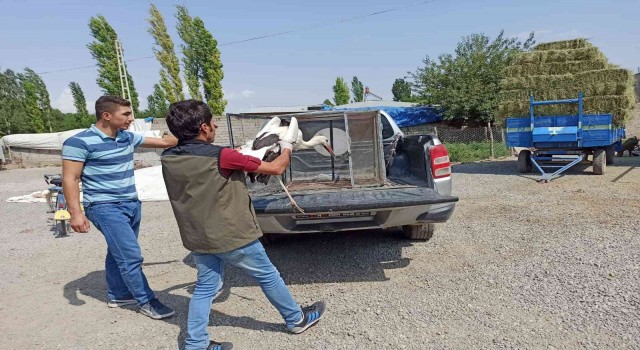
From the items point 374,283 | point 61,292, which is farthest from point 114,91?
point 374,283

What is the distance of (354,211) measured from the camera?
3.09 m

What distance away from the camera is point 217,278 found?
2.54 metres

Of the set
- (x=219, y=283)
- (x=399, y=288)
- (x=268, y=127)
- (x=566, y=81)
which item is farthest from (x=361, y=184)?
(x=566, y=81)

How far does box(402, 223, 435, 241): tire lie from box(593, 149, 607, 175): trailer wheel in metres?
6.56

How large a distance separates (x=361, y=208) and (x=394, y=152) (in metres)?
1.66

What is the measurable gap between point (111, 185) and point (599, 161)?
9.75m

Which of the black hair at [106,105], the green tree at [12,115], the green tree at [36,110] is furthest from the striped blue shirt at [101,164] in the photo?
the green tree at [36,110]

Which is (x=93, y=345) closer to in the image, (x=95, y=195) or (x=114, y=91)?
(x=95, y=195)

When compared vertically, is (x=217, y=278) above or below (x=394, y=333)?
above

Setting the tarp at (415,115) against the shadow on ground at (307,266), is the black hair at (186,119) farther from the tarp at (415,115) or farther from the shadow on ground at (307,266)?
the tarp at (415,115)

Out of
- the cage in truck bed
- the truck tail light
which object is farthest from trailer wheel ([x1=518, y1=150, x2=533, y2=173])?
the truck tail light

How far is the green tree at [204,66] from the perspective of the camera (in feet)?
94.5

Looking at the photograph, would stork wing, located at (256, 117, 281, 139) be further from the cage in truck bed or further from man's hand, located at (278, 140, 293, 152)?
the cage in truck bed

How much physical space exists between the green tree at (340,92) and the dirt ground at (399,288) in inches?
1778
